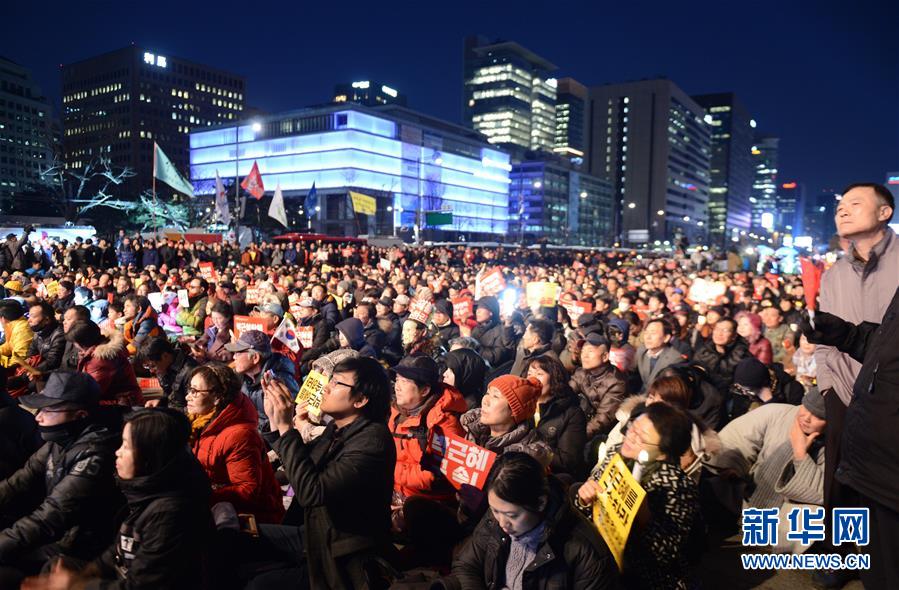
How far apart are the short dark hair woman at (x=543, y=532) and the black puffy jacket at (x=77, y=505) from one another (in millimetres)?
2269

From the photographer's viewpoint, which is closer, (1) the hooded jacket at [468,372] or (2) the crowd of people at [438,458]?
(2) the crowd of people at [438,458]

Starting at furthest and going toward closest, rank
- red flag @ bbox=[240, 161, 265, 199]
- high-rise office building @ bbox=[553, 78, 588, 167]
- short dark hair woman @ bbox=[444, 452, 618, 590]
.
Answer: high-rise office building @ bbox=[553, 78, 588, 167] → red flag @ bbox=[240, 161, 265, 199] → short dark hair woman @ bbox=[444, 452, 618, 590]

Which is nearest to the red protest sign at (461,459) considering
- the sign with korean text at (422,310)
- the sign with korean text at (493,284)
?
the sign with korean text at (422,310)

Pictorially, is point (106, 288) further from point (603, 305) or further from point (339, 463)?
point (339, 463)

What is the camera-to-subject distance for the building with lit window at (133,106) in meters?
125

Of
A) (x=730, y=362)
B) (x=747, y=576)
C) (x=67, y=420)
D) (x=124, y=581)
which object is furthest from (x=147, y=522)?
(x=730, y=362)

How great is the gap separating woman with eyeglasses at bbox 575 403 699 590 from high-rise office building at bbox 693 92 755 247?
605 ft

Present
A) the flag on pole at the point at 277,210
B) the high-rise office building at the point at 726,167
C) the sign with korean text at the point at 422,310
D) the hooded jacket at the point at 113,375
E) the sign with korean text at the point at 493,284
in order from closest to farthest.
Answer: the hooded jacket at the point at 113,375, the sign with korean text at the point at 422,310, the sign with korean text at the point at 493,284, the flag on pole at the point at 277,210, the high-rise office building at the point at 726,167

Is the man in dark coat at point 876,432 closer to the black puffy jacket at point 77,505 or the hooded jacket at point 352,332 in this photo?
the black puffy jacket at point 77,505

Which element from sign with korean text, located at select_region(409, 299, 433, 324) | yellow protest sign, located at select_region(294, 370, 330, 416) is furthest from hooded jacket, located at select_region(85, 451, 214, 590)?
sign with korean text, located at select_region(409, 299, 433, 324)

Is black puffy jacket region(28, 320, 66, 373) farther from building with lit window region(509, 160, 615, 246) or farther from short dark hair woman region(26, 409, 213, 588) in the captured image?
building with lit window region(509, 160, 615, 246)

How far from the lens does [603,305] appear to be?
1133cm

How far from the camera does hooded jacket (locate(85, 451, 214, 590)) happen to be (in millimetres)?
2754

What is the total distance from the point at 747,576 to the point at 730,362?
318 cm
